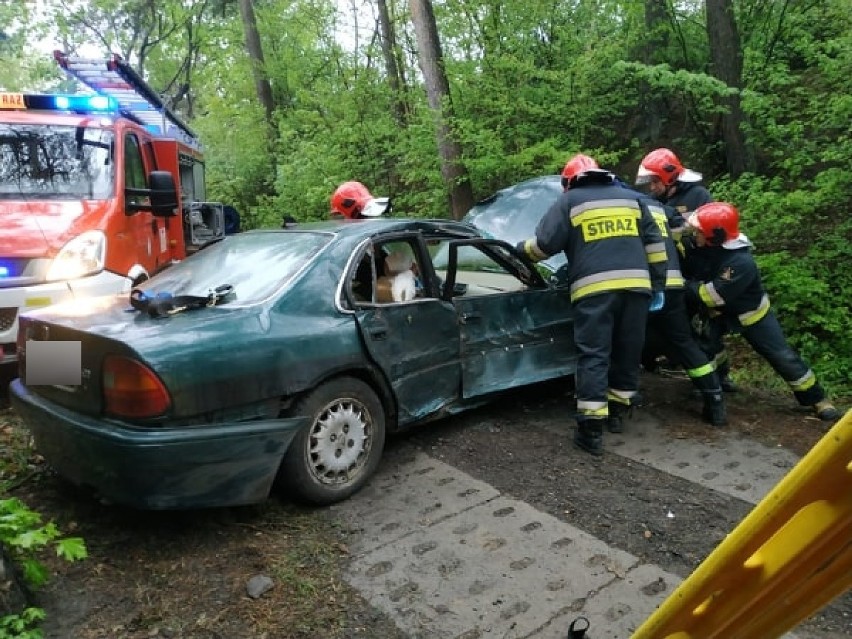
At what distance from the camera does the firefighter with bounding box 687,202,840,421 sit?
4520mm

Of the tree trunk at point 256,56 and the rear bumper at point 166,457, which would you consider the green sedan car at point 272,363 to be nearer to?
the rear bumper at point 166,457

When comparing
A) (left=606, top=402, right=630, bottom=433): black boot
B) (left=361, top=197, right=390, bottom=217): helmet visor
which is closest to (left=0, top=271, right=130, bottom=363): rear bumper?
(left=361, top=197, right=390, bottom=217): helmet visor

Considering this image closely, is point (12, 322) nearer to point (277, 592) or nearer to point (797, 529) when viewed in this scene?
point (277, 592)

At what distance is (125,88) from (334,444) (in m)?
7.22

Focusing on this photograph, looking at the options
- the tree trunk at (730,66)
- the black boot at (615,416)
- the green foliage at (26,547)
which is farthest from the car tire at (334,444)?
the tree trunk at (730,66)

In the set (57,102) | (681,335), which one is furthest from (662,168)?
(57,102)

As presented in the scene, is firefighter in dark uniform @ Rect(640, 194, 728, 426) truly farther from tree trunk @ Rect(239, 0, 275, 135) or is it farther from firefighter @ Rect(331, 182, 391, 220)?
tree trunk @ Rect(239, 0, 275, 135)

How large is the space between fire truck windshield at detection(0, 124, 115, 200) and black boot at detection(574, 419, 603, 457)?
4.23 metres

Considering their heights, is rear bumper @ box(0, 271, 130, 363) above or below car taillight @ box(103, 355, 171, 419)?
above

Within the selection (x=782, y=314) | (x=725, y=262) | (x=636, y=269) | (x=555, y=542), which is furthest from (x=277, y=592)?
(x=782, y=314)

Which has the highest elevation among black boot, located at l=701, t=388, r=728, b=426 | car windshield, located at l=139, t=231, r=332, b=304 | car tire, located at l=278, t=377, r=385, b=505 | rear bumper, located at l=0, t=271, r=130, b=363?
car windshield, located at l=139, t=231, r=332, b=304

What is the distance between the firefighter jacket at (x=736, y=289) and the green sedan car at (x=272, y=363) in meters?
1.33

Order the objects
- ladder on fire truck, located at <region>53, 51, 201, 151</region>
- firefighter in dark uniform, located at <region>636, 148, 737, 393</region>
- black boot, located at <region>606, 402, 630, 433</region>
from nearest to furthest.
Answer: black boot, located at <region>606, 402, 630, 433</region> → firefighter in dark uniform, located at <region>636, 148, 737, 393</region> → ladder on fire truck, located at <region>53, 51, 201, 151</region>

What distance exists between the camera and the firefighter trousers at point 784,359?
4.59 metres
